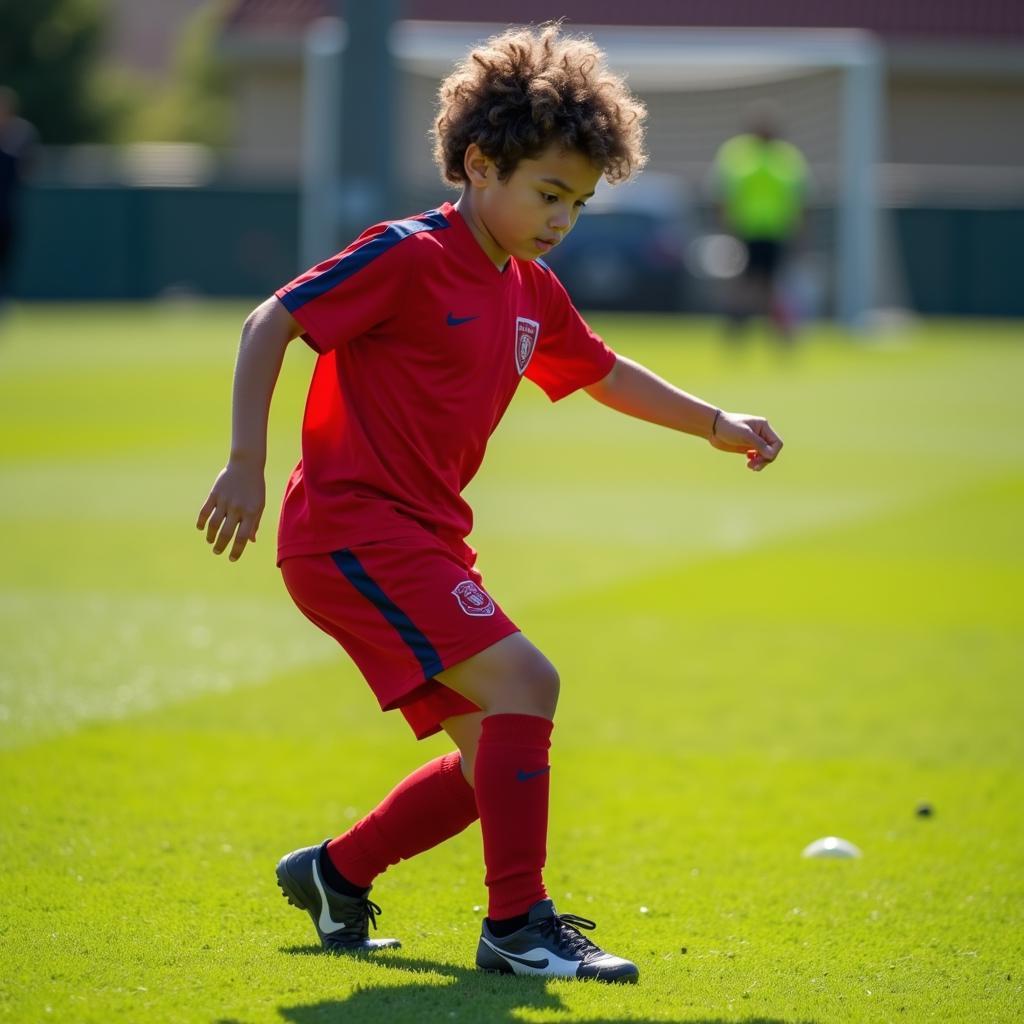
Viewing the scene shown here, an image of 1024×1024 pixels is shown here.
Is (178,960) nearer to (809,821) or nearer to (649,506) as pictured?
(809,821)

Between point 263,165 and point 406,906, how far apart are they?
1383 inches

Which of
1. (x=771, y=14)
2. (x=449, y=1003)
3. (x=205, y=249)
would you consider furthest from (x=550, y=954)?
(x=771, y=14)

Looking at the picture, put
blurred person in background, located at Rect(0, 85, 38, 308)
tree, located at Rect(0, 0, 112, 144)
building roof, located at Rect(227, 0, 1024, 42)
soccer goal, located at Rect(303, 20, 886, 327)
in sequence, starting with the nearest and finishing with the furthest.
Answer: blurred person in background, located at Rect(0, 85, 38, 308)
soccer goal, located at Rect(303, 20, 886, 327)
building roof, located at Rect(227, 0, 1024, 42)
tree, located at Rect(0, 0, 112, 144)

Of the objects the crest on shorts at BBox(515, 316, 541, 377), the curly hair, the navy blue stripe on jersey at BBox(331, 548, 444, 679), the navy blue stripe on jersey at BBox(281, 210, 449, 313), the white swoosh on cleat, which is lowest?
the white swoosh on cleat

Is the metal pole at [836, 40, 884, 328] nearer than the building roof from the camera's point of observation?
Yes

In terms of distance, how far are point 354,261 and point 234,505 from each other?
0.54m

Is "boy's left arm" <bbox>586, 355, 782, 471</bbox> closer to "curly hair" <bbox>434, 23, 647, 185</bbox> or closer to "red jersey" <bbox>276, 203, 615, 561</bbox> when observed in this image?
"red jersey" <bbox>276, 203, 615, 561</bbox>

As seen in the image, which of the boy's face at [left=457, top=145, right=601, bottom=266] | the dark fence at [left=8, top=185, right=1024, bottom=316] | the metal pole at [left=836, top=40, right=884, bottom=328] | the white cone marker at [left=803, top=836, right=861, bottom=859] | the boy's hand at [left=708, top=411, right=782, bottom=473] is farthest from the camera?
the dark fence at [left=8, top=185, right=1024, bottom=316]

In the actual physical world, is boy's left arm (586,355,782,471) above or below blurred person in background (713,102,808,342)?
above

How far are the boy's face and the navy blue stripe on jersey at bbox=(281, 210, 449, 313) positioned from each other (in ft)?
0.34

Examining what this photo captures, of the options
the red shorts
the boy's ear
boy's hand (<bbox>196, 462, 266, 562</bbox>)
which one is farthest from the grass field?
the boy's ear

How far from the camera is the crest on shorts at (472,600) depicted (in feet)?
12.4

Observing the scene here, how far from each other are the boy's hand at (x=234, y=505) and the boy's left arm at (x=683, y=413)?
95cm

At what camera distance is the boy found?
3758mm
